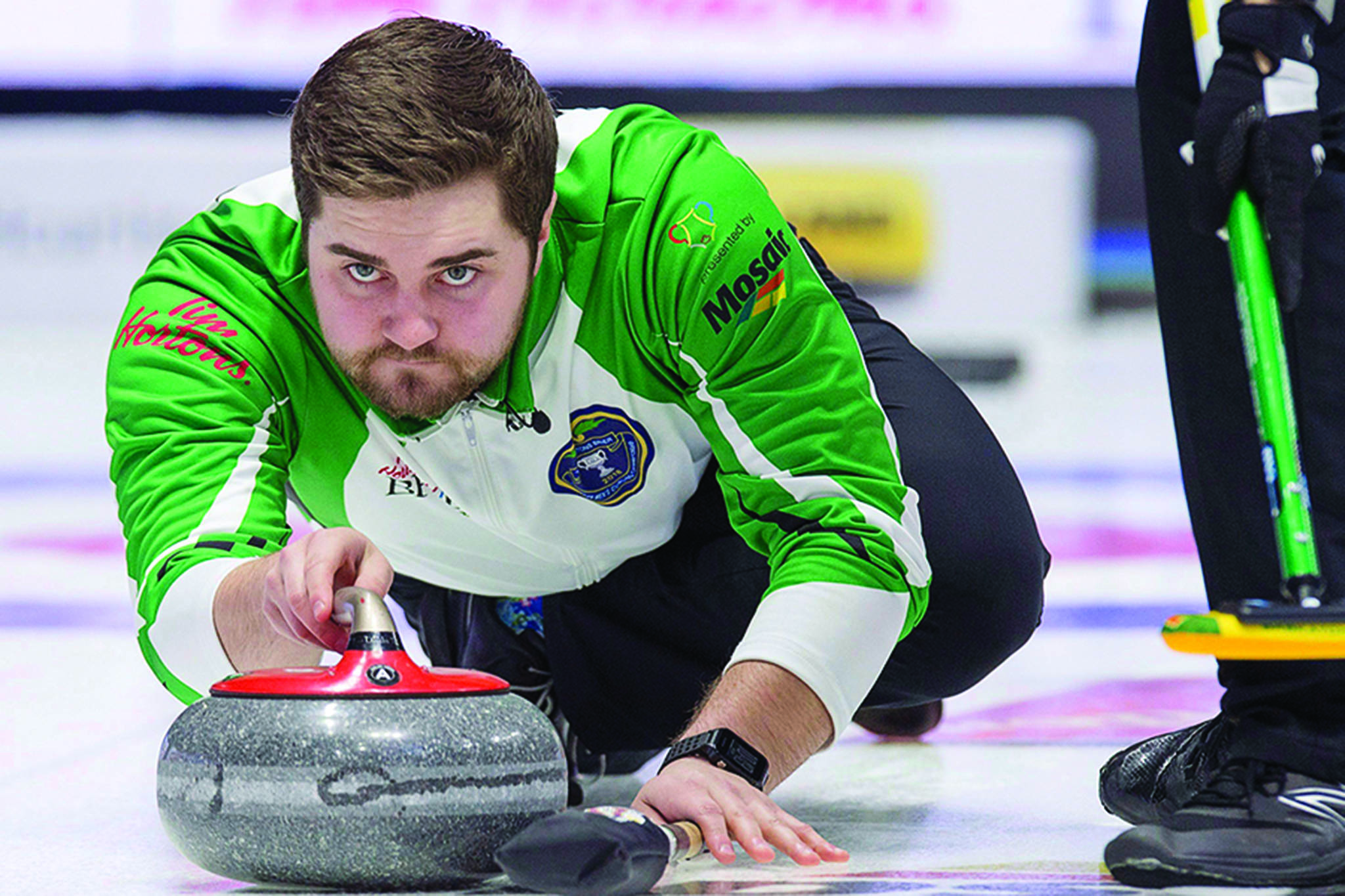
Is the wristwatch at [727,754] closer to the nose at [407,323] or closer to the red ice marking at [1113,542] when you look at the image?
the nose at [407,323]

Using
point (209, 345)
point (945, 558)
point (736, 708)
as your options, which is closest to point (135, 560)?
point (209, 345)

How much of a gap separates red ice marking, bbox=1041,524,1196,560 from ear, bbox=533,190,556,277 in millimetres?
2810

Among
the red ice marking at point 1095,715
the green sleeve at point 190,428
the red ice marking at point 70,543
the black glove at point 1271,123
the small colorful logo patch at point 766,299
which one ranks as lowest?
the red ice marking at point 70,543

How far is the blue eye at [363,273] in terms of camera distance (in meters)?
1.63

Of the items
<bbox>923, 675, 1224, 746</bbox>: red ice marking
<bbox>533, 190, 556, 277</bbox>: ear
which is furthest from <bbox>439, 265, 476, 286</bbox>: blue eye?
<bbox>923, 675, 1224, 746</bbox>: red ice marking

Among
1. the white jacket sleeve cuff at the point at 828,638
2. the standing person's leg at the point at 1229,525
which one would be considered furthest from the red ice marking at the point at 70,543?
the standing person's leg at the point at 1229,525

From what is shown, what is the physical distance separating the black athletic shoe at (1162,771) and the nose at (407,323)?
0.78 m

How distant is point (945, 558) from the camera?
1886 mm

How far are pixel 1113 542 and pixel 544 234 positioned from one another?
319 centimetres

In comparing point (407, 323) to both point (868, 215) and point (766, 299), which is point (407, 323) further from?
point (868, 215)

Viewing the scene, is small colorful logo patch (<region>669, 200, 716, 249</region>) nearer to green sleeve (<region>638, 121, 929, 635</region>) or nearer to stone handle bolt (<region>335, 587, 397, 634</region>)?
green sleeve (<region>638, 121, 929, 635</region>)

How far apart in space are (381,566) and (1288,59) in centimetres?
81

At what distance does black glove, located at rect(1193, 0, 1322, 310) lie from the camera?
1335 mm

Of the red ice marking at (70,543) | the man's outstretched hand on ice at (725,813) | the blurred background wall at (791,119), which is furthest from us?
the blurred background wall at (791,119)
